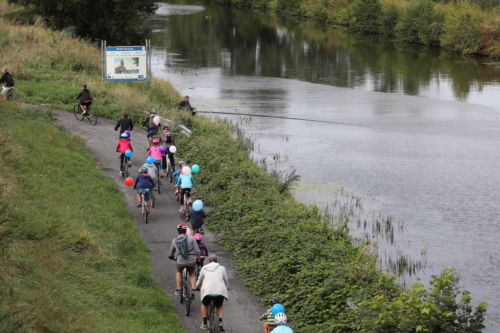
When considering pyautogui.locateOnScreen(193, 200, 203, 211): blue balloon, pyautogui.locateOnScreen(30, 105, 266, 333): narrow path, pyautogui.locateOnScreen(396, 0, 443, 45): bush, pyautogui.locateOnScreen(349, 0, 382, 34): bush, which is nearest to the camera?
pyautogui.locateOnScreen(30, 105, 266, 333): narrow path

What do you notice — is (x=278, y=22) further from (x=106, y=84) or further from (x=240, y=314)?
(x=240, y=314)

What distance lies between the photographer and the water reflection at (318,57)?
2184 inches

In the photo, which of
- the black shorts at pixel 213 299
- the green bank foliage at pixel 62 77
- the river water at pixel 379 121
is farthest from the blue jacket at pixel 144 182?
the green bank foliage at pixel 62 77

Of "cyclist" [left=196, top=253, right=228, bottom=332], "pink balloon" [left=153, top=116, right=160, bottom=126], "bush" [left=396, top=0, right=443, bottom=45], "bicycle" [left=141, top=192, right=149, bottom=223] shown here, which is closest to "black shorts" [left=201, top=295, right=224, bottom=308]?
"cyclist" [left=196, top=253, right=228, bottom=332]

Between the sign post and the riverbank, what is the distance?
12.4 metres

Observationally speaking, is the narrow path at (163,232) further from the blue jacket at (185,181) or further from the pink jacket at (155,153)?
the pink jacket at (155,153)

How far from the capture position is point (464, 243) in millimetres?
21219

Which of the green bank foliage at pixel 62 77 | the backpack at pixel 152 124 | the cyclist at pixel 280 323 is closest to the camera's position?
the cyclist at pixel 280 323

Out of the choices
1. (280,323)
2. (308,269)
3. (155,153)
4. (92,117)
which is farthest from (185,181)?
(92,117)

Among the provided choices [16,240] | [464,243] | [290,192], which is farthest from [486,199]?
[16,240]

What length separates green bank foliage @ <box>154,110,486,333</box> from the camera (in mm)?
11961

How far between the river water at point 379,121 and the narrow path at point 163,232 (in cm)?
614

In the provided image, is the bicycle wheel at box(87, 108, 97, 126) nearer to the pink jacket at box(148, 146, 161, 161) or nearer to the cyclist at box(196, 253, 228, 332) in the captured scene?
the pink jacket at box(148, 146, 161, 161)

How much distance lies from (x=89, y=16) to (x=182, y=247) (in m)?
47.4
